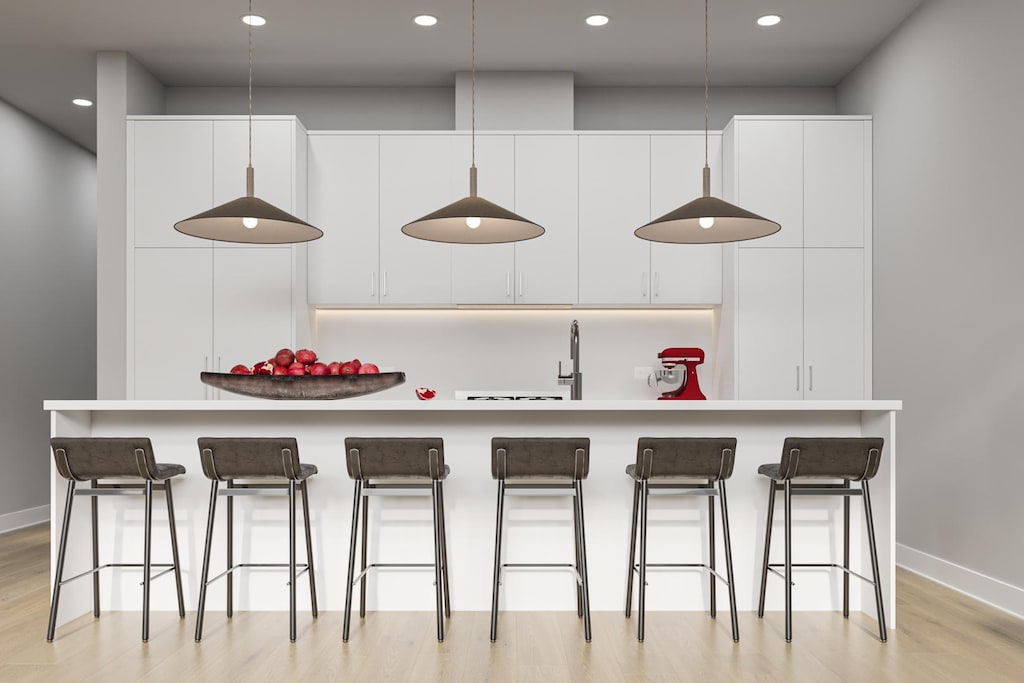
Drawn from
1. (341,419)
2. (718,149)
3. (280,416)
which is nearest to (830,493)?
(341,419)

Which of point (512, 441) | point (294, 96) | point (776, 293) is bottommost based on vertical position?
point (512, 441)

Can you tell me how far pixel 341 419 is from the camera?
11.7ft

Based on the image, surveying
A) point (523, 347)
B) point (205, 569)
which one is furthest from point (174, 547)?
point (523, 347)

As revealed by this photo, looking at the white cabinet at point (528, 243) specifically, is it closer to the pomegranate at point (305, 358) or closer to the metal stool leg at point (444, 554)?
the pomegranate at point (305, 358)

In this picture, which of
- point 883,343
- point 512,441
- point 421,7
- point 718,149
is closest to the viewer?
point 512,441

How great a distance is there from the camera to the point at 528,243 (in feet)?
16.7

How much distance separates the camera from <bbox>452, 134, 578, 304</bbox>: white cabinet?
5.10 meters

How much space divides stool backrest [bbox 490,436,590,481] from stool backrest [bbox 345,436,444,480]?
0.24 metres

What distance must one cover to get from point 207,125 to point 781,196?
370cm

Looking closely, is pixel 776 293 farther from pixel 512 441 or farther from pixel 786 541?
pixel 512 441

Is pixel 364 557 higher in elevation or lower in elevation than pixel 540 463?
lower

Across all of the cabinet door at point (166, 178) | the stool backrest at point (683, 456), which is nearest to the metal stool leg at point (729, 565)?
the stool backrest at point (683, 456)

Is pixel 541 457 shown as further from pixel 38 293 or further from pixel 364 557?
pixel 38 293

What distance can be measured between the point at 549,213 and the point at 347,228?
1.34 metres
